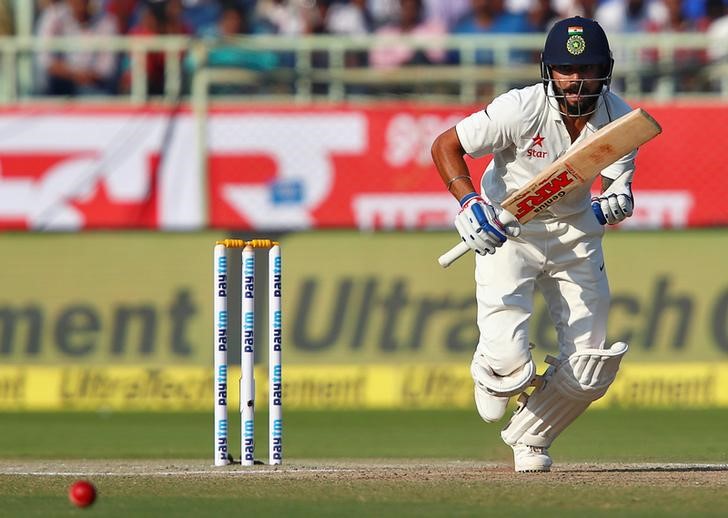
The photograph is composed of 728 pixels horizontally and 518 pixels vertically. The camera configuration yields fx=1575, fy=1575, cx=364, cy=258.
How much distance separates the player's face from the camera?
6.85 metres

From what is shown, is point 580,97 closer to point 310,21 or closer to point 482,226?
point 482,226

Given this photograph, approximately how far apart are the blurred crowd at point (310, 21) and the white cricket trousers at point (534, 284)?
23.5 feet

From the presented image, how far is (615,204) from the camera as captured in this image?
703 cm

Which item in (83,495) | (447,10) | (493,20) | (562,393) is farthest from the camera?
(447,10)

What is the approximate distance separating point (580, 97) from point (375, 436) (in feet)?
12.7

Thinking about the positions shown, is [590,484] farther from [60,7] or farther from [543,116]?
[60,7]

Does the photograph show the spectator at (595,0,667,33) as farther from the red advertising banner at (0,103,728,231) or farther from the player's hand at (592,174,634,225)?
the player's hand at (592,174,634,225)

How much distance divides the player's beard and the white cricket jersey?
61 mm

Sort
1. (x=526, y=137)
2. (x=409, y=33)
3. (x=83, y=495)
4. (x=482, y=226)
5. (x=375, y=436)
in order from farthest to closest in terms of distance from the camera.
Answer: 1. (x=409, y=33)
2. (x=375, y=436)
3. (x=526, y=137)
4. (x=482, y=226)
5. (x=83, y=495)

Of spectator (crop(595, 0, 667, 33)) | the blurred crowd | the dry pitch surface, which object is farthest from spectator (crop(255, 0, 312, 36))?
the dry pitch surface

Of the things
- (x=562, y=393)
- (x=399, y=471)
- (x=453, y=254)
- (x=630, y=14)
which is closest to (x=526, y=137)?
(x=453, y=254)

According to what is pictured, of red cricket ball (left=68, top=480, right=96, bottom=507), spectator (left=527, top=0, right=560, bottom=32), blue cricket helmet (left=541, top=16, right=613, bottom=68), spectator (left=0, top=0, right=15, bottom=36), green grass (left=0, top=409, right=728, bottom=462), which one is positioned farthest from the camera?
spectator (left=0, top=0, right=15, bottom=36)

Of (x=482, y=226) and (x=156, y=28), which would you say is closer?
(x=482, y=226)

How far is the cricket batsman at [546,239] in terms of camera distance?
22.6 ft
